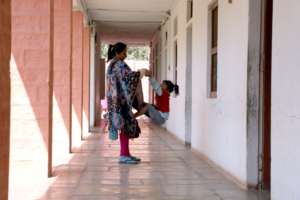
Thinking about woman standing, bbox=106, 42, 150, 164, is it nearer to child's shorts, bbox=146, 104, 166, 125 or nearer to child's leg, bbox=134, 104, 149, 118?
child's leg, bbox=134, 104, 149, 118

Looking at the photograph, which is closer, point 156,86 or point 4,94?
point 4,94

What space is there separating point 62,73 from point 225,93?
125 inches

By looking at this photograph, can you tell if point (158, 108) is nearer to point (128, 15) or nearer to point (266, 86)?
point (266, 86)

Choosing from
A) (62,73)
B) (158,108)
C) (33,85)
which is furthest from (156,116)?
(62,73)

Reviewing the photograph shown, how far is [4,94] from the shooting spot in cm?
326

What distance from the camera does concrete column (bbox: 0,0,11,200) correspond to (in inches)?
126

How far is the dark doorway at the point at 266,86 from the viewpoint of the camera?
514 cm

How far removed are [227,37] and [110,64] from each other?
1.75 meters

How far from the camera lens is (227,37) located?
6172 millimetres

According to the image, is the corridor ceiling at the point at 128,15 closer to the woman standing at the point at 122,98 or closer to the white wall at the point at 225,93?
the white wall at the point at 225,93
